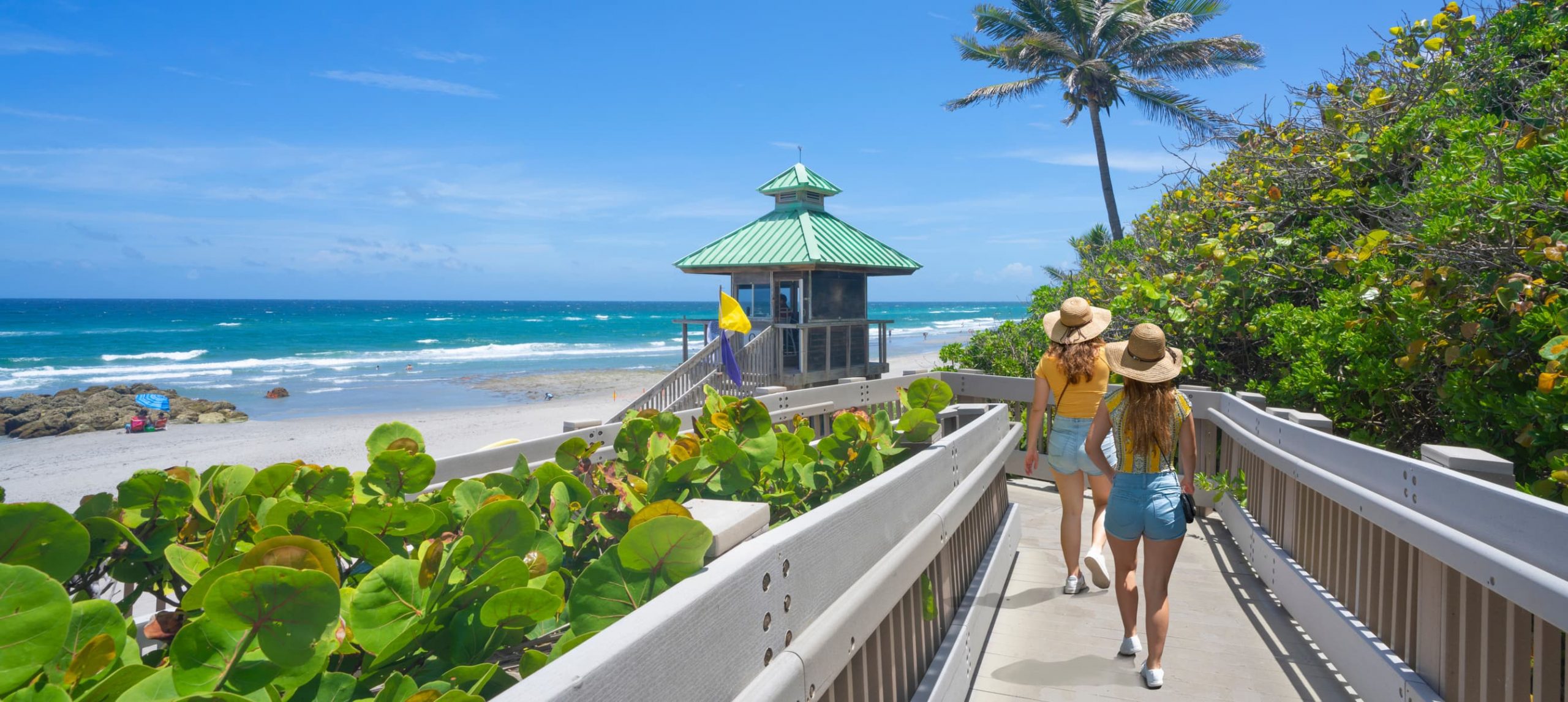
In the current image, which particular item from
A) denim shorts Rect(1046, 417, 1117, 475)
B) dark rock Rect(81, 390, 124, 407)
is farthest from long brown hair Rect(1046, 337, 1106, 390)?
dark rock Rect(81, 390, 124, 407)

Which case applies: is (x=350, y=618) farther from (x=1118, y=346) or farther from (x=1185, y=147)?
(x=1185, y=147)

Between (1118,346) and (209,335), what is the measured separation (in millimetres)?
73231

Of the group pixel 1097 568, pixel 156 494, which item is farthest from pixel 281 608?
pixel 1097 568

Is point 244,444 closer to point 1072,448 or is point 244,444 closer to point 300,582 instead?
point 1072,448

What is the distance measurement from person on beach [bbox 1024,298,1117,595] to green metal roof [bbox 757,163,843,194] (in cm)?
1271

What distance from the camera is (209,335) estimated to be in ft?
206

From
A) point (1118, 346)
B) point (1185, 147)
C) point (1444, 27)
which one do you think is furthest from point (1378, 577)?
point (1185, 147)

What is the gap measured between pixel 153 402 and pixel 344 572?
28248 mm

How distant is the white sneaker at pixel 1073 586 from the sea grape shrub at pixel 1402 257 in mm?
1986

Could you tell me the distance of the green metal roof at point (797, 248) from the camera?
15398mm

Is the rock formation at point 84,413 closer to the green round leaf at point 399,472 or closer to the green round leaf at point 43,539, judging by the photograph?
the green round leaf at point 399,472

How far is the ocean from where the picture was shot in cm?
3303

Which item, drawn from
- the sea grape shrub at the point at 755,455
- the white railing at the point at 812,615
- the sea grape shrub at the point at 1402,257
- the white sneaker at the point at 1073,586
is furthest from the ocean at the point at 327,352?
the white railing at the point at 812,615

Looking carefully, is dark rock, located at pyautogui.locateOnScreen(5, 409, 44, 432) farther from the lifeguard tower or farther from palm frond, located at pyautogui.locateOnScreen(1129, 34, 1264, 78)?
palm frond, located at pyautogui.locateOnScreen(1129, 34, 1264, 78)
